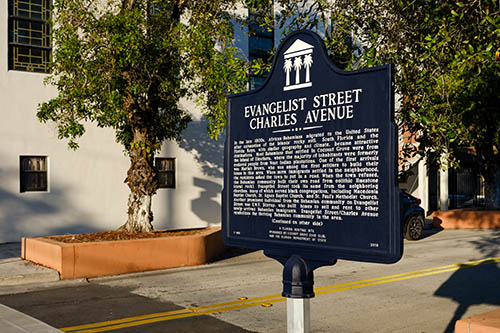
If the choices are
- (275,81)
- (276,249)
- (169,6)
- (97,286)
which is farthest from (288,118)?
(169,6)

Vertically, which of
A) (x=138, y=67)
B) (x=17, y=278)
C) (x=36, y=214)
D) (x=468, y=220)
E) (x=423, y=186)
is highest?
(x=138, y=67)

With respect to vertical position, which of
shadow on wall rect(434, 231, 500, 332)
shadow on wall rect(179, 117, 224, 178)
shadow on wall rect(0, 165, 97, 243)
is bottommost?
shadow on wall rect(434, 231, 500, 332)

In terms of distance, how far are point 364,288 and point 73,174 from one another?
1148 cm

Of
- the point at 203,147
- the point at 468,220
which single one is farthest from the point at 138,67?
the point at 468,220

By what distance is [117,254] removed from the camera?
12578mm

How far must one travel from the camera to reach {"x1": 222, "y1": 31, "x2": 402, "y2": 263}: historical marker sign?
418 cm

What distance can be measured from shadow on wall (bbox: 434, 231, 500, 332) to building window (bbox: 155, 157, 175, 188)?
11479 millimetres

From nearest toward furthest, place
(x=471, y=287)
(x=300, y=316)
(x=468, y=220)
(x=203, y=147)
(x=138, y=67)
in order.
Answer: (x=300, y=316), (x=471, y=287), (x=138, y=67), (x=203, y=147), (x=468, y=220)

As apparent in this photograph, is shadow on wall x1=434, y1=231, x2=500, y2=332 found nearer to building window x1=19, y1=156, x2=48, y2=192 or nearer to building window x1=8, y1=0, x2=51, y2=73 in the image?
building window x1=19, y1=156, x2=48, y2=192

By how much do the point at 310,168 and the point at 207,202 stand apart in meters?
17.8

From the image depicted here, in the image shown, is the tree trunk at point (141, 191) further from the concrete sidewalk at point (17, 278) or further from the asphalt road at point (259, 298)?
the concrete sidewalk at point (17, 278)

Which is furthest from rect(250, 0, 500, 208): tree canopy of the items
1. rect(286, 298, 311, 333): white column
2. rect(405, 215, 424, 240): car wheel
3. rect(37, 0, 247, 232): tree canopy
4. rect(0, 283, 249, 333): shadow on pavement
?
rect(405, 215, 424, 240): car wheel

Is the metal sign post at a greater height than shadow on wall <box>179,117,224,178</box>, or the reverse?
shadow on wall <box>179,117,224,178</box>

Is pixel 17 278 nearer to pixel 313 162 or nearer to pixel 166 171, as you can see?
pixel 313 162
